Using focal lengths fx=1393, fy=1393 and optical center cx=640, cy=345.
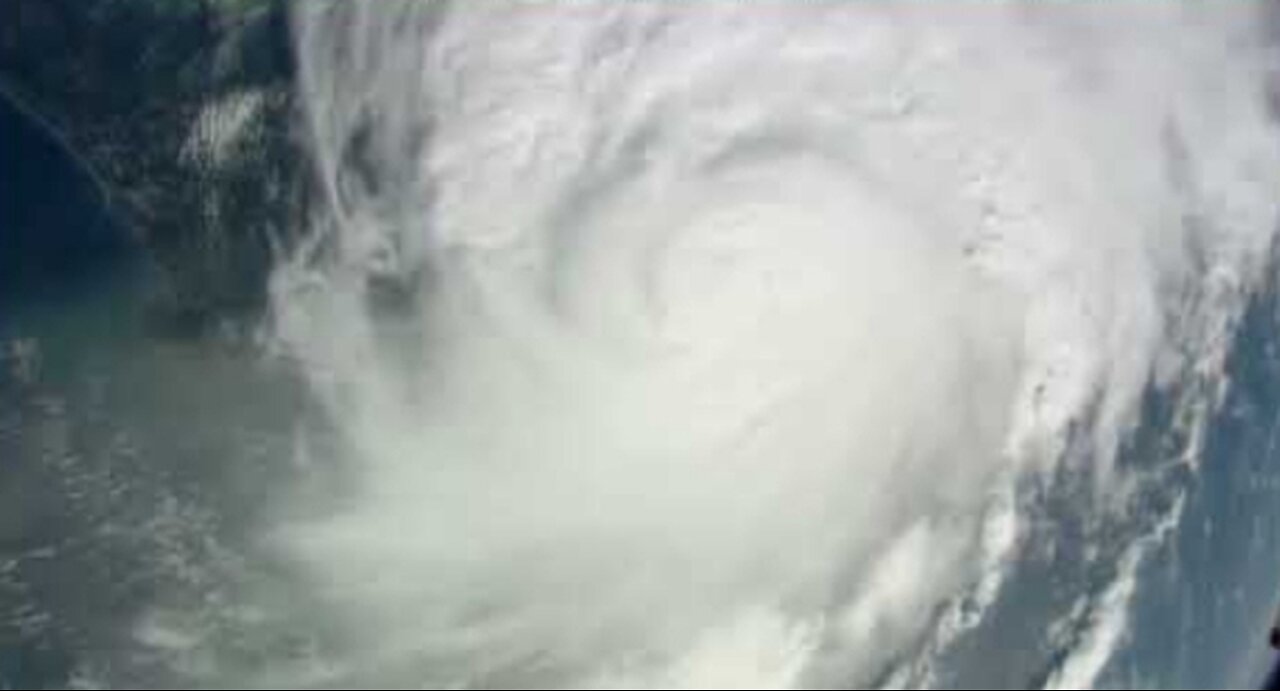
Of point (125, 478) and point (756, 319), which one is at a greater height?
point (125, 478)

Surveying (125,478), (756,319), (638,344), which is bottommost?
(756,319)

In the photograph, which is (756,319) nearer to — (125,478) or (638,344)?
(638,344)

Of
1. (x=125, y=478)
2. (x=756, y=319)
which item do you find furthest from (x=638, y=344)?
(x=125, y=478)

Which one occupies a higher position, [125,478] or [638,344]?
[125,478]

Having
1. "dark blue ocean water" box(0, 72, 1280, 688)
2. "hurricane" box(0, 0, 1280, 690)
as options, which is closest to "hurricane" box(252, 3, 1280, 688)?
"hurricane" box(0, 0, 1280, 690)

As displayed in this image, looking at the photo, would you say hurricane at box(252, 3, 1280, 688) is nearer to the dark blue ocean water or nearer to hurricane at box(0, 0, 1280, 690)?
hurricane at box(0, 0, 1280, 690)

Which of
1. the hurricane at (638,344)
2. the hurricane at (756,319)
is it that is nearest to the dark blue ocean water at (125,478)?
the hurricane at (638,344)

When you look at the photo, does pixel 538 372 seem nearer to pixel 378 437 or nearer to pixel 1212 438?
pixel 378 437

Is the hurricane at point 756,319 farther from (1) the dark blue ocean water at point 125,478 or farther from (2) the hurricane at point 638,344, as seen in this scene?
(1) the dark blue ocean water at point 125,478

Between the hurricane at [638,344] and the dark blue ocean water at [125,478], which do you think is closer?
the dark blue ocean water at [125,478]

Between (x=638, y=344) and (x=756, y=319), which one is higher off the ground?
(x=638, y=344)

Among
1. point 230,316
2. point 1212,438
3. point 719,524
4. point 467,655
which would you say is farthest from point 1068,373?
point 230,316
